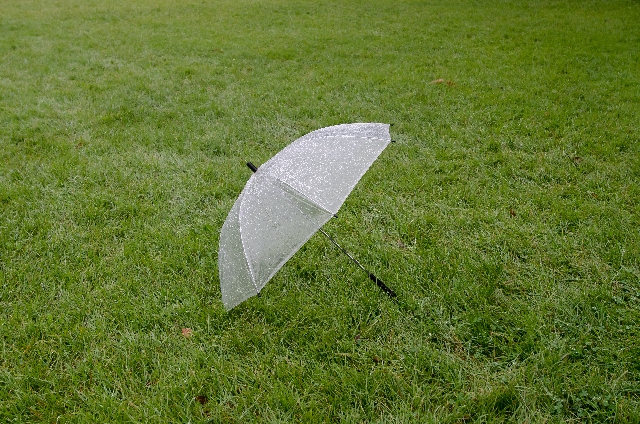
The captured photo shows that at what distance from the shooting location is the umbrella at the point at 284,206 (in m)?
1.91

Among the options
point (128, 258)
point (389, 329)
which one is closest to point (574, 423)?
point (389, 329)

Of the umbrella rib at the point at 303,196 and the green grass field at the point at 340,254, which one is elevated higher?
the umbrella rib at the point at 303,196

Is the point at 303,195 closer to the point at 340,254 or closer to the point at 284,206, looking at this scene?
the point at 284,206

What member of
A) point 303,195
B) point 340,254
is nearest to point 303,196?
point 303,195

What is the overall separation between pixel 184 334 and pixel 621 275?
2634 millimetres

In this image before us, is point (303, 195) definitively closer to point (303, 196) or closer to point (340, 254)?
point (303, 196)

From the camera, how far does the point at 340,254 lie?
302cm

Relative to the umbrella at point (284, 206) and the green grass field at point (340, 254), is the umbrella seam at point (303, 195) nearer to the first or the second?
the umbrella at point (284, 206)

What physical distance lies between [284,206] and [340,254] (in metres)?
1.10

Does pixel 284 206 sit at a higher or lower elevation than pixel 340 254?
higher

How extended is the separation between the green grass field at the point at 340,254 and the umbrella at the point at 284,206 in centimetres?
63

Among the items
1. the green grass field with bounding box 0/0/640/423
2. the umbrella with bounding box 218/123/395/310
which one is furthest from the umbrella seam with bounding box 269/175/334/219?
the green grass field with bounding box 0/0/640/423

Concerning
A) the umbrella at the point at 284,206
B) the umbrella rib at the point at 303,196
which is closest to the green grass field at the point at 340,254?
the umbrella at the point at 284,206

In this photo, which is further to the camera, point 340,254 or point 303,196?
point 340,254
